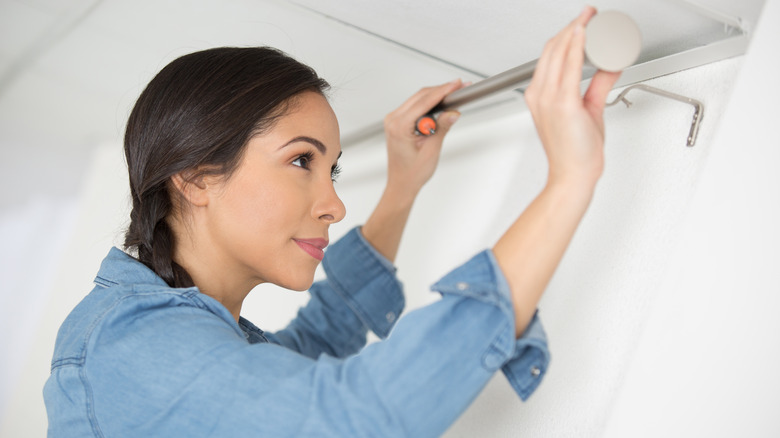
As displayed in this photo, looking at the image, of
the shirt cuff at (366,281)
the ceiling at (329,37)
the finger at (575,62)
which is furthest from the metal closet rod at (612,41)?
the shirt cuff at (366,281)

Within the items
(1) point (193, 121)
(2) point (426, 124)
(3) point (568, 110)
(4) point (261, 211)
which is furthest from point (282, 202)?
(3) point (568, 110)

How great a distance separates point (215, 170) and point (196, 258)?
0.38ft

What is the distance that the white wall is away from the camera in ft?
1.88

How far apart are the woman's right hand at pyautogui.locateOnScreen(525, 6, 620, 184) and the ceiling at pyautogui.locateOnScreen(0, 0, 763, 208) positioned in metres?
0.14

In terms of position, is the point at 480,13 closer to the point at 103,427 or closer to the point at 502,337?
the point at 502,337

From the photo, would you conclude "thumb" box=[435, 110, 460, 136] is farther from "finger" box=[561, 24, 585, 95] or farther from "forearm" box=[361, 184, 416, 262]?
"finger" box=[561, 24, 585, 95]

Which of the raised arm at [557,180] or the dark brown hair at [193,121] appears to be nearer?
the raised arm at [557,180]

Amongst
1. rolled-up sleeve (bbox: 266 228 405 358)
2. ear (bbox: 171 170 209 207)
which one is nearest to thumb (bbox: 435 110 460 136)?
rolled-up sleeve (bbox: 266 228 405 358)

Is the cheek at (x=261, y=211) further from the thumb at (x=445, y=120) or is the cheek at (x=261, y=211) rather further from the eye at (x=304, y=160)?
the thumb at (x=445, y=120)

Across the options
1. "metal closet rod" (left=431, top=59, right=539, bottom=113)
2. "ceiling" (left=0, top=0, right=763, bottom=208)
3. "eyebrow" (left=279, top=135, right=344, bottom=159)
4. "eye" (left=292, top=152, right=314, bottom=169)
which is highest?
"ceiling" (left=0, top=0, right=763, bottom=208)

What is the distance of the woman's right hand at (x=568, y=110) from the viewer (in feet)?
1.76

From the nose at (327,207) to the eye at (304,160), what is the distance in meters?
0.03

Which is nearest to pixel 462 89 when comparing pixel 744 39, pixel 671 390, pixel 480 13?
pixel 480 13

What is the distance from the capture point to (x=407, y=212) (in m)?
1.05
